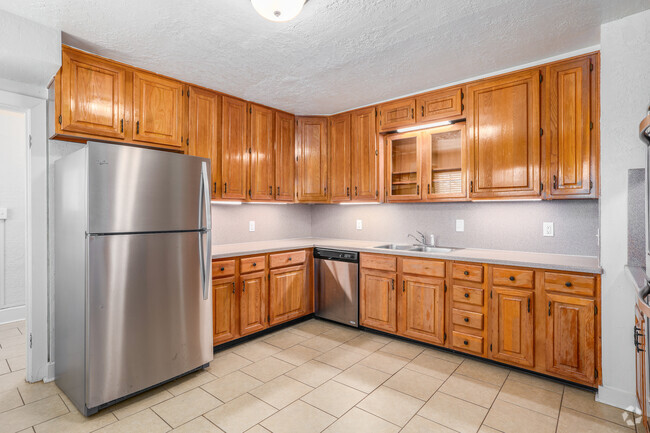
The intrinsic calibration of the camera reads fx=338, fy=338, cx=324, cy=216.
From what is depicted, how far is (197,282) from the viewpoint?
2.57 metres

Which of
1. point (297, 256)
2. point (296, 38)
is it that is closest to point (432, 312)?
point (297, 256)

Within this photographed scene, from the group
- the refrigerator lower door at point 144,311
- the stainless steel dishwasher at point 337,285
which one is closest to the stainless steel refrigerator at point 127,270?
the refrigerator lower door at point 144,311

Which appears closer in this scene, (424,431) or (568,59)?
(424,431)

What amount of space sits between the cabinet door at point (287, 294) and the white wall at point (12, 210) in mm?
2937

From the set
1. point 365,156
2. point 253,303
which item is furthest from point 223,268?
point 365,156

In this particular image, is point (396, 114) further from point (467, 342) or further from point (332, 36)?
point (467, 342)

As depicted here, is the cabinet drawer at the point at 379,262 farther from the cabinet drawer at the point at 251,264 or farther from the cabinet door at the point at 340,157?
the cabinet drawer at the point at 251,264

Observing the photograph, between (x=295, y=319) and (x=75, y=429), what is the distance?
2.12 meters

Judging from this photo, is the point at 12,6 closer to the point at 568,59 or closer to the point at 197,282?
the point at 197,282

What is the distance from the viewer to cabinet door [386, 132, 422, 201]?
343cm

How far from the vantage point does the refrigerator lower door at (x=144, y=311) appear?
6.86 feet

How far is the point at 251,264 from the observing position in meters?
3.24

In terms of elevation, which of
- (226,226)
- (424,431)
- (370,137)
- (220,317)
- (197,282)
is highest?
(370,137)

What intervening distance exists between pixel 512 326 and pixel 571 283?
532mm
